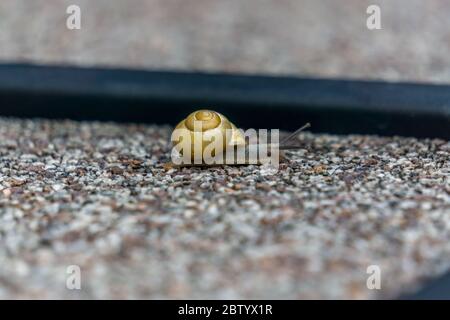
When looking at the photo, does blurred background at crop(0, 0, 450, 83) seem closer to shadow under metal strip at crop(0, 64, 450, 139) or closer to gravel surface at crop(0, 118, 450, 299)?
shadow under metal strip at crop(0, 64, 450, 139)

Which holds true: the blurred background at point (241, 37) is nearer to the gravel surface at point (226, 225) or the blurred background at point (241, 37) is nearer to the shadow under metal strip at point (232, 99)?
the shadow under metal strip at point (232, 99)

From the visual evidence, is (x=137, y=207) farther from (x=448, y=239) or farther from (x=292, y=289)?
(x=448, y=239)

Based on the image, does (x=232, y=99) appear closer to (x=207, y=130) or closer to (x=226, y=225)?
(x=207, y=130)

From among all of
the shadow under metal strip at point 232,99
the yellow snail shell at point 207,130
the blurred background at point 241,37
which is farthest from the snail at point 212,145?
the blurred background at point 241,37

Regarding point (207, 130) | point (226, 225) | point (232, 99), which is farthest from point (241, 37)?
point (226, 225)

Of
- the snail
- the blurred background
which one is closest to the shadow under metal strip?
the snail
